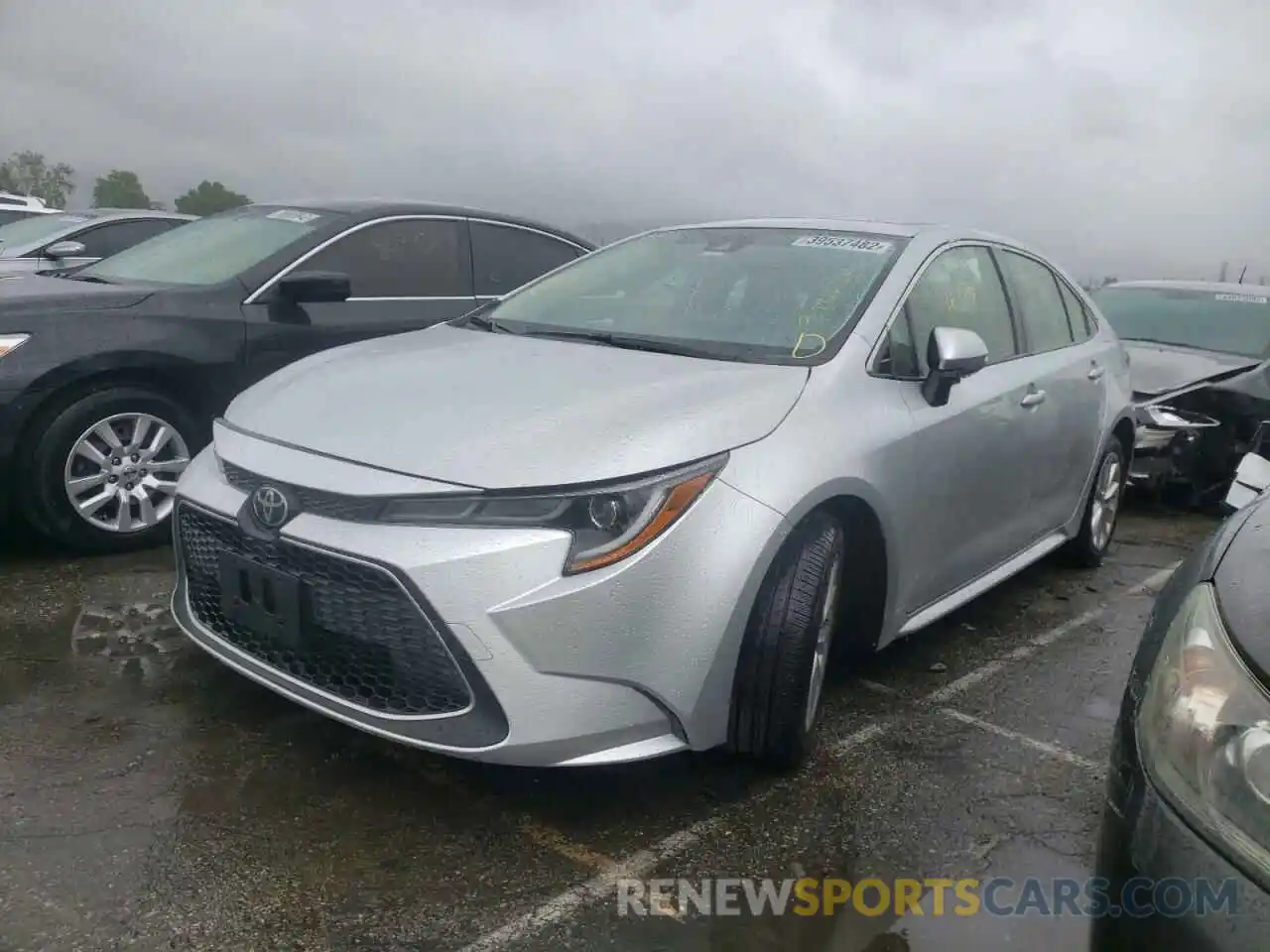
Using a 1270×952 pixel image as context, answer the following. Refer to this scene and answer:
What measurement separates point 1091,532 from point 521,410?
332 centimetres

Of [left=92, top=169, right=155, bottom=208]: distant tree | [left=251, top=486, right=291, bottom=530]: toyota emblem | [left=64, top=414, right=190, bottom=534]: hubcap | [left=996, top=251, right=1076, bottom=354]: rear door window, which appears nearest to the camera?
[left=251, top=486, right=291, bottom=530]: toyota emblem

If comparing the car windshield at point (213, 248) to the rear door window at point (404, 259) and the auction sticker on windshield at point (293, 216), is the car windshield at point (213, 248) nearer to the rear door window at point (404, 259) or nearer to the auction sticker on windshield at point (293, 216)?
the auction sticker on windshield at point (293, 216)

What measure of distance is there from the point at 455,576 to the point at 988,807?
1.58 m

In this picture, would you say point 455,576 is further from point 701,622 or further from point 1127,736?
point 1127,736

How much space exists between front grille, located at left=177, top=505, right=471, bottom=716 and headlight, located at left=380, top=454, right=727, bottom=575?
0.18 metres

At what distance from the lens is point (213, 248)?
5.15m

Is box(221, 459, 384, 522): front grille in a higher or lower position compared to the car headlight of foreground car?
higher

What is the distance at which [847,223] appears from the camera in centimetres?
407

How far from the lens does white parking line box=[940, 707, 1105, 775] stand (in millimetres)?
3221

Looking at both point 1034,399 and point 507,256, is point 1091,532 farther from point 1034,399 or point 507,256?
point 507,256

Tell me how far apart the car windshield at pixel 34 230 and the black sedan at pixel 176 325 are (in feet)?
13.8

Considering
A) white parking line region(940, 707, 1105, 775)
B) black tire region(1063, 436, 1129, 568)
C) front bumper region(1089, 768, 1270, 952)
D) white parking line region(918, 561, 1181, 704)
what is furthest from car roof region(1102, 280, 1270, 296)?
front bumper region(1089, 768, 1270, 952)

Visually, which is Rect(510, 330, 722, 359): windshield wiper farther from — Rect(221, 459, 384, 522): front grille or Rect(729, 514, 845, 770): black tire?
Rect(221, 459, 384, 522): front grille

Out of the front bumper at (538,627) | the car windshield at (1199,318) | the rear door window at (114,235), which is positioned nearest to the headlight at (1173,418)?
the car windshield at (1199,318)
